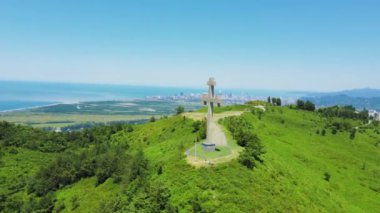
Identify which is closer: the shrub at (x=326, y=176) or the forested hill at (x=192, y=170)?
the forested hill at (x=192, y=170)

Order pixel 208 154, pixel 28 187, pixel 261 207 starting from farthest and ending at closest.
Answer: pixel 28 187 → pixel 208 154 → pixel 261 207

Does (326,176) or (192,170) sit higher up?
(192,170)

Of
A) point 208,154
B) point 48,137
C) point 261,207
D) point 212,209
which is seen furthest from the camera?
point 48,137

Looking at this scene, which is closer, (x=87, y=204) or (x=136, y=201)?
(x=136, y=201)

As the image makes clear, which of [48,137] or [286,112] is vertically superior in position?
[286,112]

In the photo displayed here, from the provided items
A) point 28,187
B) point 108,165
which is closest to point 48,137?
point 28,187

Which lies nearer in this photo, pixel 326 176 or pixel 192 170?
pixel 192 170

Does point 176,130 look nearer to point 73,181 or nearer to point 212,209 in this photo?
point 73,181

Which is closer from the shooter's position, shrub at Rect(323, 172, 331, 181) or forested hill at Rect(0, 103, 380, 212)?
forested hill at Rect(0, 103, 380, 212)
